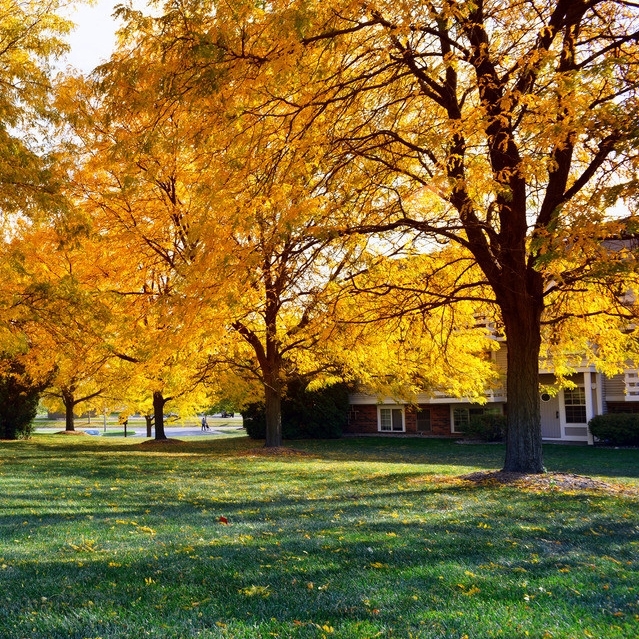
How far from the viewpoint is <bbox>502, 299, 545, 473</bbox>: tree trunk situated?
1258 centimetres

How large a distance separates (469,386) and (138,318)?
1014cm

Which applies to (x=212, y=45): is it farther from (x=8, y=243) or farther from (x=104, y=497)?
(x=8, y=243)

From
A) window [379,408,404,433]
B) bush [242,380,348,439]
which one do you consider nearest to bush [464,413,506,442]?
window [379,408,404,433]

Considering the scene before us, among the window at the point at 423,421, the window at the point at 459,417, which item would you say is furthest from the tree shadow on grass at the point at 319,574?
the window at the point at 423,421

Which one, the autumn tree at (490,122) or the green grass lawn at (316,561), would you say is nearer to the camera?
the green grass lawn at (316,561)

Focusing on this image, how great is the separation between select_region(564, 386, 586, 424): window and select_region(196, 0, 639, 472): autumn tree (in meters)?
16.1

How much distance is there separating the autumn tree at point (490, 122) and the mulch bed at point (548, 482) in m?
0.36

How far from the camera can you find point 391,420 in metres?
35.6

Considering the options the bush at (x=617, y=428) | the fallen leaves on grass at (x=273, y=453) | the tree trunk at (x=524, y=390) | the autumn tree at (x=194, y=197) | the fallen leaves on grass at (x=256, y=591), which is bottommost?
the fallen leaves on grass at (x=273, y=453)

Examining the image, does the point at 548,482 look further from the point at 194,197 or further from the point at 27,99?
the point at 27,99

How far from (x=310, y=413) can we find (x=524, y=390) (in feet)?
70.3

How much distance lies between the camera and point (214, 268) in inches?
447

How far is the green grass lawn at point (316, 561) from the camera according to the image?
13.8ft

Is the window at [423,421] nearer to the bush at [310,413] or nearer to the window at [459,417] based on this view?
the window at [459,417]
